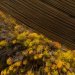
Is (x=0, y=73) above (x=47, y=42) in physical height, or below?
below

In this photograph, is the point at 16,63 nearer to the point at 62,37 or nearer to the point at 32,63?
the point at 32,63

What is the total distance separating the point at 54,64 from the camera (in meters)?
3.61

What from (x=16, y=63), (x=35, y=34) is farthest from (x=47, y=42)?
(x=16, y=63)

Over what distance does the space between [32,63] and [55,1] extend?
2.22ft

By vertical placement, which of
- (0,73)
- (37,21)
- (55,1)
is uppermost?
(55,1)

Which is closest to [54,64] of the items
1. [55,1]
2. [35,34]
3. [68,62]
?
[68,62]

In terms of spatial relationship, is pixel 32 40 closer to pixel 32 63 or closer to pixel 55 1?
pixel 32 63

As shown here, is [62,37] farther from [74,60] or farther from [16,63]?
[16,63]

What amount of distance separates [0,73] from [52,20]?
0.78 meters

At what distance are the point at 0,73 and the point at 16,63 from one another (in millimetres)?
227

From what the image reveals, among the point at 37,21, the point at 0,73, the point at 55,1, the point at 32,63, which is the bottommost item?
the point at 0,73

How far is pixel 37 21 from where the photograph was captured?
3.78 meters

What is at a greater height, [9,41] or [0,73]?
[9,41]

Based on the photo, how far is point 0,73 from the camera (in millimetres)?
3771
